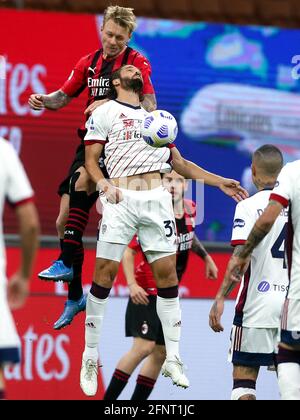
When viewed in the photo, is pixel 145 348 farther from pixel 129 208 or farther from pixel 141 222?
pixel 129 208

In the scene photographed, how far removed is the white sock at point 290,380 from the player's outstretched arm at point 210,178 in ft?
7.89

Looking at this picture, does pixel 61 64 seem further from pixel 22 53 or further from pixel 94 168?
pixel 94 168

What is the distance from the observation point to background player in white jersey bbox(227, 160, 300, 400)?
6930 millimetres

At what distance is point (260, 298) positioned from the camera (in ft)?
28.0

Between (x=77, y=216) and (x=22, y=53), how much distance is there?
4.19 meters

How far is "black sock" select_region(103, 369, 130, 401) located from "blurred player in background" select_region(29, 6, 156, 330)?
1335mm

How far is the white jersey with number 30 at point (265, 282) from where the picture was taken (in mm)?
8500

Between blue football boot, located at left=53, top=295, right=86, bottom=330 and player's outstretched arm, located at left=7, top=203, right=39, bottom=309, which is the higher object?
player's outstretched arm, located at left=7, top=203, right=39, bottom=309

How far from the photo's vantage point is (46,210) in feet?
42.3

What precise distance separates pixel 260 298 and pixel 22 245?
298cm

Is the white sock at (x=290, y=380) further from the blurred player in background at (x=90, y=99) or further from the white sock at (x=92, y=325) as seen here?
the blurred player in background at (x=90, y=99)

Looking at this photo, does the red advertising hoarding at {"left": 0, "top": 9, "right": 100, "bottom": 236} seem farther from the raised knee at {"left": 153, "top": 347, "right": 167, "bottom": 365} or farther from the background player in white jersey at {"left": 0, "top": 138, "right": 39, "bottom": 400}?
the background player in white jersey at {"left": 0, "top": 138, "right": 39, "bottom": 400}

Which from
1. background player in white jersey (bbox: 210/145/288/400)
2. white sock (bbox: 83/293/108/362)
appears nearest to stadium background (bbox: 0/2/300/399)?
white sock (bbox: 83/293/108/362)
